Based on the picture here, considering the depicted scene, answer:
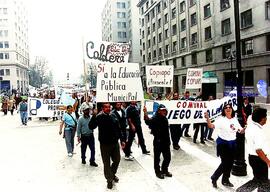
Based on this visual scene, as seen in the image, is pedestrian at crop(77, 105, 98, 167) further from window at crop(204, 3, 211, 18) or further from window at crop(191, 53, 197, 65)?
window at crop(191, 53, 197, 65)

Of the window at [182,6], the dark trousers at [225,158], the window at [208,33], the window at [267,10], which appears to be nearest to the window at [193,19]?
the window at [182,6]

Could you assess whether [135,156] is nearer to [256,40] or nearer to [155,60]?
[256,40]

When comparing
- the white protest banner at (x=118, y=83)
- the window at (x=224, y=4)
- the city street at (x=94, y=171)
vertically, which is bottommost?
the city street at (x=94, y=171)

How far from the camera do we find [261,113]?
15.6ft

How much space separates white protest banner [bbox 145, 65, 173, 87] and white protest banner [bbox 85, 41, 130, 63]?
2543mm

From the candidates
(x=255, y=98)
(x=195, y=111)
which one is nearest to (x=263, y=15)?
(x=255, y=98)

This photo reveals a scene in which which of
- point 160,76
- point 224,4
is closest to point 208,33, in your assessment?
point 224,4

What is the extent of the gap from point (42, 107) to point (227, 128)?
1412cm

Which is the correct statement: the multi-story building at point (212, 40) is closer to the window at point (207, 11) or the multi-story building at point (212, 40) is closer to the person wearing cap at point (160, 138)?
the window at point (207, 11)

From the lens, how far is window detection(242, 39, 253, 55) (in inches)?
1153

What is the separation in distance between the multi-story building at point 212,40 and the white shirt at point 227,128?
75.7 feet

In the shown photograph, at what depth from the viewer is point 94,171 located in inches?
300

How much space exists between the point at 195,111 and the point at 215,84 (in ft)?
91.6

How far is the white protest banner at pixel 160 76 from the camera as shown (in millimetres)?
12203
